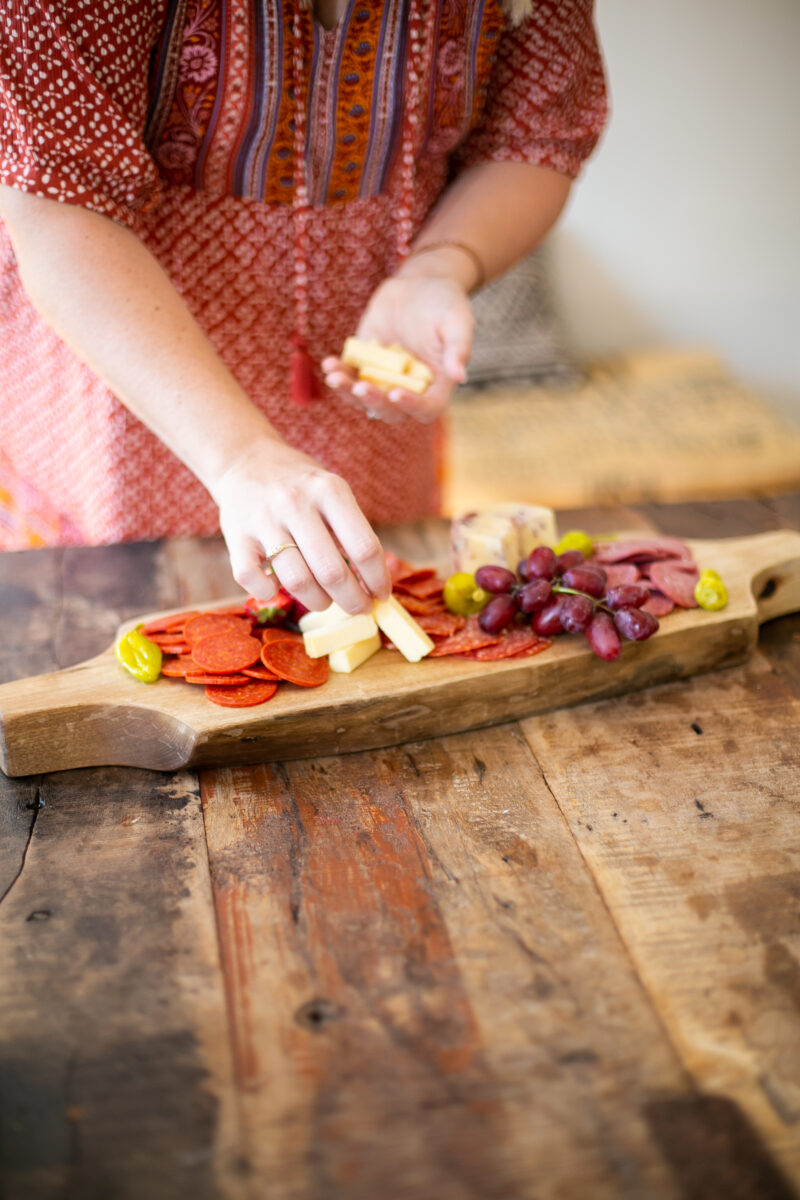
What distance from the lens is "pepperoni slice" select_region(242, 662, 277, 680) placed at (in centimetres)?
104

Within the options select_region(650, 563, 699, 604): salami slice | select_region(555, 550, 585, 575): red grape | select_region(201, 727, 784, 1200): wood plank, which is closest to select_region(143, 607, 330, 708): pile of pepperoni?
select_region(201, 727, 784, 1200): wood plank

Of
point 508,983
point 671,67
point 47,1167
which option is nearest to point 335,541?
point 508,983

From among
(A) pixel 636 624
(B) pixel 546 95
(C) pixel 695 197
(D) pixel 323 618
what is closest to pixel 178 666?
(D) pixel 323 618

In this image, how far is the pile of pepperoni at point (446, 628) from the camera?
1.11 metres

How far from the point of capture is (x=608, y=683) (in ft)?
3.75

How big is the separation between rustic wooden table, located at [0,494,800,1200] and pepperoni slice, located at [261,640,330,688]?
0.09 meters

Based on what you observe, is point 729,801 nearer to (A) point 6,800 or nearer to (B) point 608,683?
(B) point 608,683

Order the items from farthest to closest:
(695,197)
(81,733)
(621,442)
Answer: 1. (695,197)
2. (621,442)
3. (81,733)

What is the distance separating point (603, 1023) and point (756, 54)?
3.44 metres

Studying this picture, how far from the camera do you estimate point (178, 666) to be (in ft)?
3.48

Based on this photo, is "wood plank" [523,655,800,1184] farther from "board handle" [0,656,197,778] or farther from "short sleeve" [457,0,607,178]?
"short sleeve" [457,0,607,178]

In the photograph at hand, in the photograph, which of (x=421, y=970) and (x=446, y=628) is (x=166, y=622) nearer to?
(x=446, y=628)

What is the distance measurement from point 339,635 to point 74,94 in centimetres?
62

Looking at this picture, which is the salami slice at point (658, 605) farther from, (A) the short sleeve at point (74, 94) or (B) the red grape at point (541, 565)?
(A) the short sleeve at point (74, 94)
